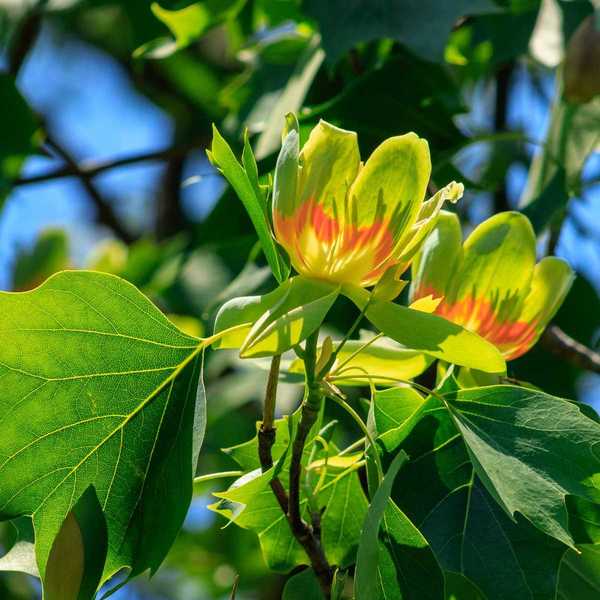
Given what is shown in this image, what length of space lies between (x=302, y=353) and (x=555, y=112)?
912 mm

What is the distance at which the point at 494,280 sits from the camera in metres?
1.05

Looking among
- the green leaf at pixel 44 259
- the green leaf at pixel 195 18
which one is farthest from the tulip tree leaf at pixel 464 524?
the green leaf at pixel 44 259

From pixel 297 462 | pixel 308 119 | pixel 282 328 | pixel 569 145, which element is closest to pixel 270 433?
pixel 297 462

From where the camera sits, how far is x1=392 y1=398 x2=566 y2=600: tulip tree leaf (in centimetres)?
93

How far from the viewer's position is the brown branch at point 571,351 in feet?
4.58

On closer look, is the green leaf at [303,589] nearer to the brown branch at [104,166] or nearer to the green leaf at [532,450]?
the green leaf at [532,450]

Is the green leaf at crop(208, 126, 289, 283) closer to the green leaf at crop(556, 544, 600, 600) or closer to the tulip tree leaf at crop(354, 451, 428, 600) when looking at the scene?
the tulip tree leaf at crop(354, 451, 428, 600)

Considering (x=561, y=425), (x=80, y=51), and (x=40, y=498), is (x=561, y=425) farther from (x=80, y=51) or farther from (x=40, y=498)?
(x=80, y=51)

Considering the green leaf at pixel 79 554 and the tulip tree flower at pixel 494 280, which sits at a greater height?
the tulip tree flower at pixel 494 280

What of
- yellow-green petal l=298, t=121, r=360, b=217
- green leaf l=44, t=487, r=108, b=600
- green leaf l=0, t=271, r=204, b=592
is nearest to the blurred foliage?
yellow-green petal l=298, t=121, r=360, b=217

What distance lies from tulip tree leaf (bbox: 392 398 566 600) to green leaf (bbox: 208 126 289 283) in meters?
0.20

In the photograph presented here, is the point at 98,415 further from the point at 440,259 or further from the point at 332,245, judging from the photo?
the point at 440,259

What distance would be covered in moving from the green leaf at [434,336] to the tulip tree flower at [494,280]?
174mm

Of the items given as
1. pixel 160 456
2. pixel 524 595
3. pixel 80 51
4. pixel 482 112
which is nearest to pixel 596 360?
pixel 524 595
